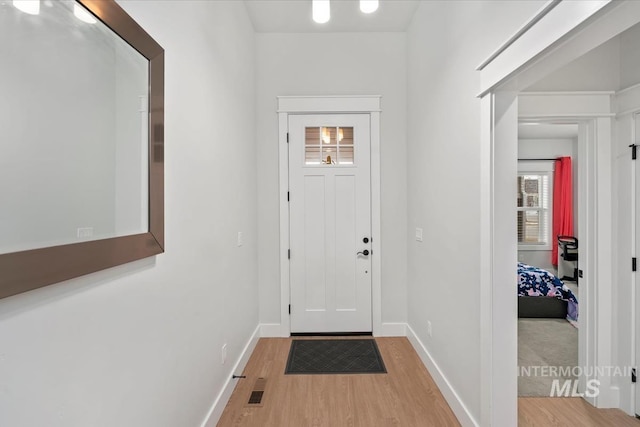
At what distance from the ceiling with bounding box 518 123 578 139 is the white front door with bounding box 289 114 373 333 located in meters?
3.80

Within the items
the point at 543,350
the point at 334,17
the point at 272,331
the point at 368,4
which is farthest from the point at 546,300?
the point at 334,17

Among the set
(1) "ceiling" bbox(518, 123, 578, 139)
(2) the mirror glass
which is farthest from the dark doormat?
(1) "ceiling" bbox(518, 123, 578, 139)

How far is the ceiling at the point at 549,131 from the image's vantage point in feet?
16.8

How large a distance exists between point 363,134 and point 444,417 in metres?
2.50

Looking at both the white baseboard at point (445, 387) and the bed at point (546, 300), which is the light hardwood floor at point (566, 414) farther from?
Result: the bed at point (546, 300)

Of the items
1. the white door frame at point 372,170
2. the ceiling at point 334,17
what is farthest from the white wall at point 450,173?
the white door frame at point 372,170

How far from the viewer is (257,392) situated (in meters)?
2.17

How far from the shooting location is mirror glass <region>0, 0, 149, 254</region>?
2.08 feet

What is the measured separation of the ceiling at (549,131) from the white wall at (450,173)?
11.9 feet

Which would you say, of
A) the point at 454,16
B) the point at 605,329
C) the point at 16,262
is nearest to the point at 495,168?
the point at 454,16

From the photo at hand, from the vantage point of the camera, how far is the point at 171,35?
4.57 ft

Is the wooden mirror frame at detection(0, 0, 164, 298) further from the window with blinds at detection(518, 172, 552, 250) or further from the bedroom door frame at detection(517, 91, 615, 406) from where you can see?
the window with blinds at detection(518, 172, 552, 250)

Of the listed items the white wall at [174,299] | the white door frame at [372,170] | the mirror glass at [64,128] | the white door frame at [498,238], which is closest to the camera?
the mirror glass at [64,128]

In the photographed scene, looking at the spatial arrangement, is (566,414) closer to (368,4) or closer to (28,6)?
(368,4)
